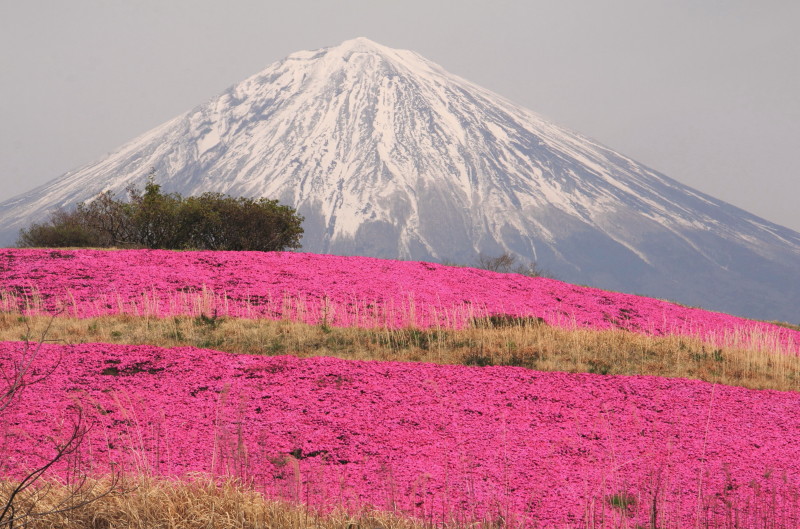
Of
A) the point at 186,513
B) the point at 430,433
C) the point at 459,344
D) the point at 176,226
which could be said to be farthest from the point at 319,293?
the point at 176,226

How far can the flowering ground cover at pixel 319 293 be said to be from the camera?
21078 millimetres

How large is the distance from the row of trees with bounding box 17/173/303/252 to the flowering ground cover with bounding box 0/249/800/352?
1087cm

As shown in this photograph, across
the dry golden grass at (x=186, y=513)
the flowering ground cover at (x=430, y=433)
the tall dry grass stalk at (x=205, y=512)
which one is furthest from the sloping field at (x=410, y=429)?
the dry golden grass at (x=186, y=513)

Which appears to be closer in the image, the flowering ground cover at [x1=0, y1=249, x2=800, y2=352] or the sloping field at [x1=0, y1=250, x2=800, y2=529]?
the sloping field at [x1=0, y1=250, x2=800, y2=529]

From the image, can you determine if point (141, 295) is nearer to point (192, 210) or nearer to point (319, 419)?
point (319, 419)

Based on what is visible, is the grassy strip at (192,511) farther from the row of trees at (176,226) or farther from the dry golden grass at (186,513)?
the row of trees at (176,226)

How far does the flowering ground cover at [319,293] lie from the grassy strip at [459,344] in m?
1.15

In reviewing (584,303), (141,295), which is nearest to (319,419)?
(141,295)

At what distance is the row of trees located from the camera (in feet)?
127

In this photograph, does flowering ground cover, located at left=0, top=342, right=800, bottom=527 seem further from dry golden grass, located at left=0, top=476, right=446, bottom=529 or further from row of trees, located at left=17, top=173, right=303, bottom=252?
row of trees, located at left=17, top=173, right=303, bottom=252

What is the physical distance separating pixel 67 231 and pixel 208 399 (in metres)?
31.7

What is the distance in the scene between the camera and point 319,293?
2336 centimetres

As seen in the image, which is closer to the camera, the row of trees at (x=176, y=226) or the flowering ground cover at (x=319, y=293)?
the flowering ground cover at (x=319, y=293)

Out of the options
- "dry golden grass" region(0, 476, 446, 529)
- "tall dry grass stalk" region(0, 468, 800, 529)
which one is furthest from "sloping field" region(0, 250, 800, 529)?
"dry golden grass" region(0, 476, 446, 529)
